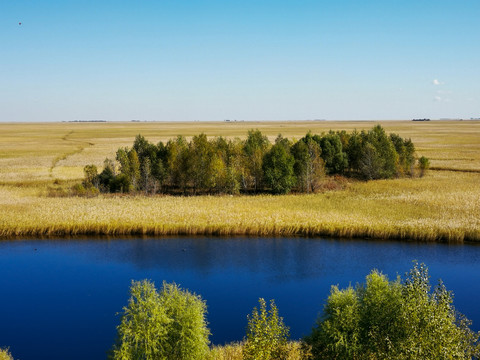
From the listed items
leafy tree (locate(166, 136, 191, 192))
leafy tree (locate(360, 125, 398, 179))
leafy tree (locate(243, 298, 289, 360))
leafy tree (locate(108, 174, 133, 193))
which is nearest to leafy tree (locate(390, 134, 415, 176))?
leafy tree (locate(360, 125, 398, 179))

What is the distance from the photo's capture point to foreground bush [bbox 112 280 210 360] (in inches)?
744

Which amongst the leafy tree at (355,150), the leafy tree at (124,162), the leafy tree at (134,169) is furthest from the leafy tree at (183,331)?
the leafy tree at (355,150)

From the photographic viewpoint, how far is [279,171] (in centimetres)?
6706

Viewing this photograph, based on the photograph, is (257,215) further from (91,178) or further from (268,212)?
(91,178)

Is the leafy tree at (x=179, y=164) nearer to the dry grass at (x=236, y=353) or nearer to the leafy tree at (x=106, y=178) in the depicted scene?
Answer: the leafy tree at (x=106, y=178)

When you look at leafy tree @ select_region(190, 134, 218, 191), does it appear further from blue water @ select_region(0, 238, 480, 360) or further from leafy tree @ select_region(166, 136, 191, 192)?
blue water @ select_region(0, 238, 480, 360)

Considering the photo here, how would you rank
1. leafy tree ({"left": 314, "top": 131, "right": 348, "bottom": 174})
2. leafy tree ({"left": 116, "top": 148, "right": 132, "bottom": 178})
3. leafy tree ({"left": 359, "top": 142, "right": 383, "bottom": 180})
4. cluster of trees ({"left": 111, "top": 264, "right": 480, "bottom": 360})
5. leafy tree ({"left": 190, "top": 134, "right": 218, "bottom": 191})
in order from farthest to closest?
leafy tree ({"left": 314, "top": 131, "right": 348, "bottom": 174})
leafy tree ({"left": 359, "top": 142, "right": 383, "bottom": 180})
leafy tree ({"left": 190, "top": 134, "right": 218, "bottom": 191})
leafy tree ({"left": 116, "top": 148, "right": 132, "bottom": 178})
cluster of trees ({"left": 111, "top": 264, "right": 480, "bottom": 360})

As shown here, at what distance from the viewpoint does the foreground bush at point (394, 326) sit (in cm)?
1561

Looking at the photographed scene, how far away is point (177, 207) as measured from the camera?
55.3 meters

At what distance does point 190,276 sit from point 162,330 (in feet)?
55.6

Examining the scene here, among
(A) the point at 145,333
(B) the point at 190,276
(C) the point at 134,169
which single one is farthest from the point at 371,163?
(A) the point at 145,333

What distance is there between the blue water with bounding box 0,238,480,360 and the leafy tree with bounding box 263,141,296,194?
22.2m

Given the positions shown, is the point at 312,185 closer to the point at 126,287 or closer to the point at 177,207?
the point at 177,207

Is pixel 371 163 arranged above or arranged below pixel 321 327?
above
